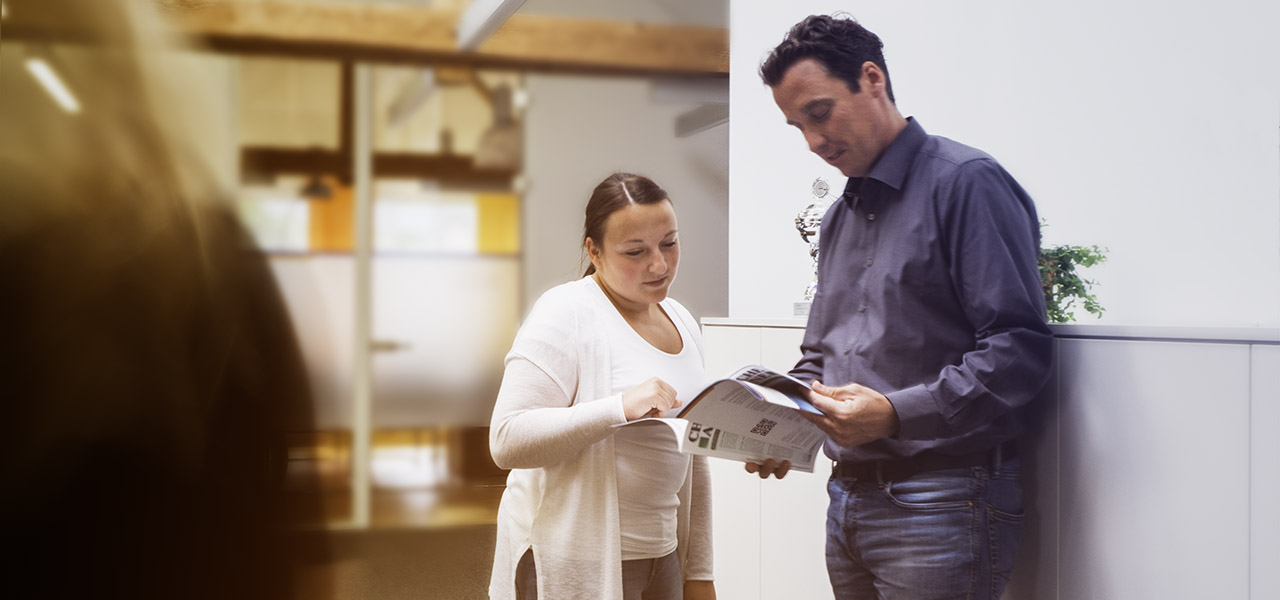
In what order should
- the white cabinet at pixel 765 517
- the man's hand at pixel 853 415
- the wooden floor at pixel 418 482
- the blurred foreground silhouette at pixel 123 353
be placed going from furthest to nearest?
the wooden floor at pixel 418 482 → the white cabinet at pixel 765 517 → the man's hand at pixel 853 415 → the blurred foreground silhouette at pixel 123 353

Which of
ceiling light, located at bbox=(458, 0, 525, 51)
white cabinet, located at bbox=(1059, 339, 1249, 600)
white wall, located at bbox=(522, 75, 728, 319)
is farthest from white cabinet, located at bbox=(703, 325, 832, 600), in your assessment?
ceiling light, located at bbox=(458, 0, 525, 51)

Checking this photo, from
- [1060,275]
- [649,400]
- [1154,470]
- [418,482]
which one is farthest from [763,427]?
[418,482]

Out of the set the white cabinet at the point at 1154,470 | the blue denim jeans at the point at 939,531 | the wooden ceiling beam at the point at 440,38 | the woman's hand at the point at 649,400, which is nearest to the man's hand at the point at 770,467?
the blue denim jeans at the point at 939,531

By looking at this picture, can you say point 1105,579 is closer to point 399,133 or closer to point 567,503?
point 567,503

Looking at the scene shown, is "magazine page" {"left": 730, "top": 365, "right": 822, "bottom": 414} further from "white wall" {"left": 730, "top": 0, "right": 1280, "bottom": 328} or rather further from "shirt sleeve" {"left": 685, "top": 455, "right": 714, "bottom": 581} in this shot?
"white wall" {"left": 730, "top": 0, "right": 1280, "bottom": 328}

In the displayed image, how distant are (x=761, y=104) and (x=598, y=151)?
1.52 metres

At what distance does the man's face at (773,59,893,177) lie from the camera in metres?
1.26

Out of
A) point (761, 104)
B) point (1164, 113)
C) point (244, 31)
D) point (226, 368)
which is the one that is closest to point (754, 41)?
point (761, 104)

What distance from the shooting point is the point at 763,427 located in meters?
1.25

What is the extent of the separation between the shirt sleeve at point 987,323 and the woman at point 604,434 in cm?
34

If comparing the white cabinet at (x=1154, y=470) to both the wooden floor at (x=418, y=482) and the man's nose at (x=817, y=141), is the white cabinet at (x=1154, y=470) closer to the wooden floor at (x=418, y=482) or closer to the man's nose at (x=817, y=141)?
the man's nose at (x=817, y=141)

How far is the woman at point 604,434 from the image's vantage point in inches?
48.1

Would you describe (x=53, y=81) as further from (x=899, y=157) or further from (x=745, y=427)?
(x=899, y=157)

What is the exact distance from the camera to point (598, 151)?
4.38ft
